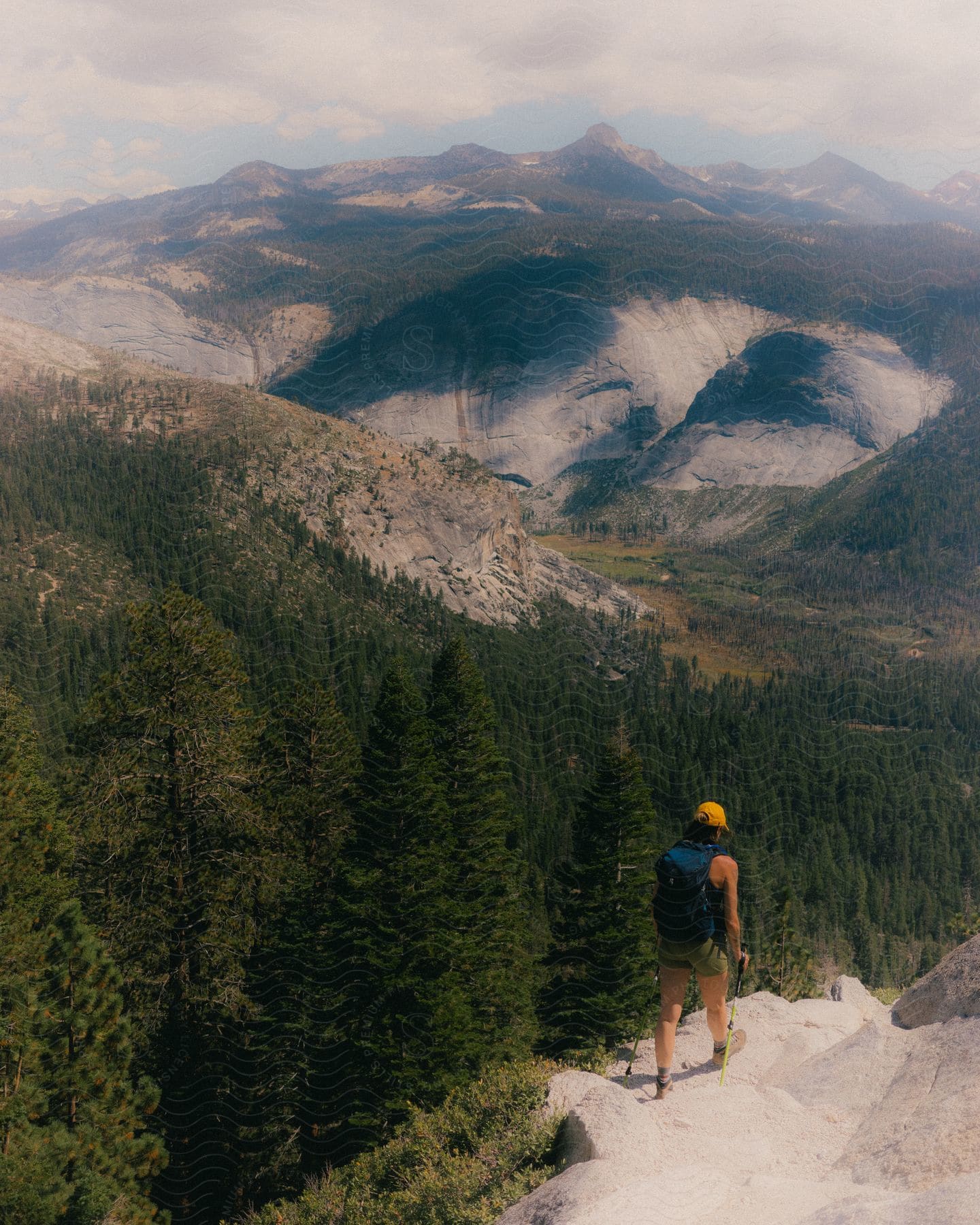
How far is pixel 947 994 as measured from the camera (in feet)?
44.6

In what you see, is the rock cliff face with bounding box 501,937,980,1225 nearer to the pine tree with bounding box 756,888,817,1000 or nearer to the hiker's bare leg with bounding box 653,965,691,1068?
the hiker's bare leg with bounding box 653,965,691,1068

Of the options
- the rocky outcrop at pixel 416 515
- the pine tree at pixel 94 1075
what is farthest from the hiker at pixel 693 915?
the rocky outcrop at pixel 416 515

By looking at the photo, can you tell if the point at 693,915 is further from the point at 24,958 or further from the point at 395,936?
the point at 24,958

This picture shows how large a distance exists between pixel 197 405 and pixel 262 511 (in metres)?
44.3

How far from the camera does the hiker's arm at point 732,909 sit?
1159 cm

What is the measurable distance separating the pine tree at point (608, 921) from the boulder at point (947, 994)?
44.0 feet

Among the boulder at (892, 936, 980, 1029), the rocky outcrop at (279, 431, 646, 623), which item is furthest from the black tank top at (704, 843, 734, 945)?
the rocky outcrop at (279, 431, 646, 623)

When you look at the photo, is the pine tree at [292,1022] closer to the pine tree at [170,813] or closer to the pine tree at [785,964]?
the pine tree at [170,813]

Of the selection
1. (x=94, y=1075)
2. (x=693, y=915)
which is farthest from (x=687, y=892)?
(x=94, y=1075)

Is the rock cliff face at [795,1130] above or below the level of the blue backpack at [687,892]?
below

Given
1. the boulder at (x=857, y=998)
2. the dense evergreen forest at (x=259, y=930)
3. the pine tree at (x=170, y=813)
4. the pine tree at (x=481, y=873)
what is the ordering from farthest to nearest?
the pine tree at (x=481, y=873), the pine tree at (x=170, y=813), the dense evergreen forest at (x=259, y=930), the boulder at (x=857, y=998)

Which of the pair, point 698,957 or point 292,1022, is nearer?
point 698,957

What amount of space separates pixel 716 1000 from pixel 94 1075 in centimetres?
1403

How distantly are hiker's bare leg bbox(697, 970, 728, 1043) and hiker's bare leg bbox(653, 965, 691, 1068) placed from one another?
302mm
